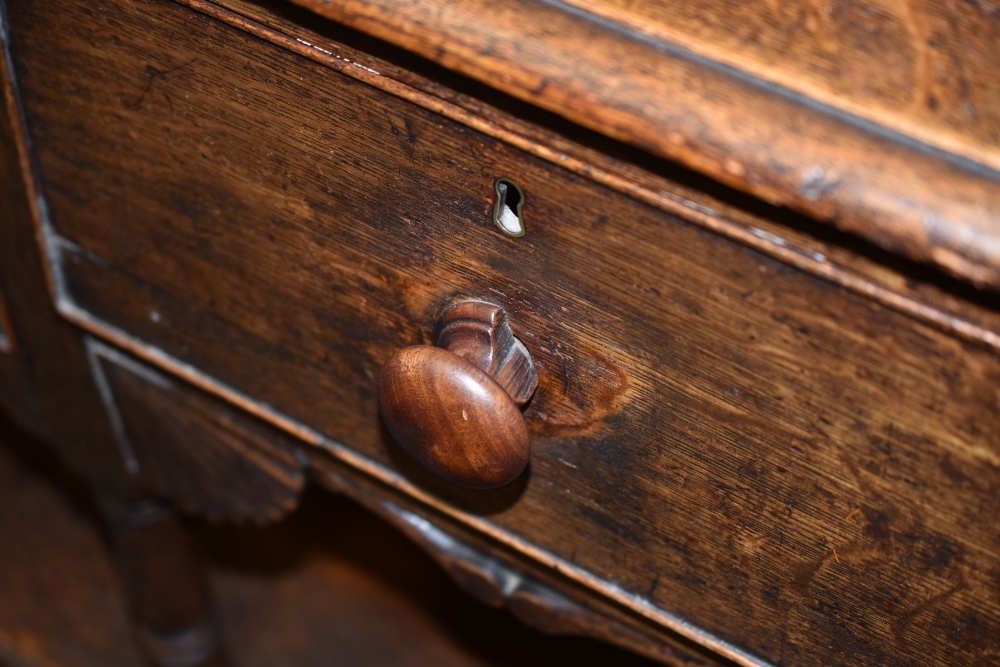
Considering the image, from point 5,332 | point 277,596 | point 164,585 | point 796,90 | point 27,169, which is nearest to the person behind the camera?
point 796,90

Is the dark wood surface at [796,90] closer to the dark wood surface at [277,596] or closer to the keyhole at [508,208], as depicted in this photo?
the keyhole at [508,208]

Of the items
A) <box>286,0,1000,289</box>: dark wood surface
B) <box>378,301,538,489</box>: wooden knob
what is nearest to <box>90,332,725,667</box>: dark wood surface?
<box>378,301,538,489</box>: wooden knob

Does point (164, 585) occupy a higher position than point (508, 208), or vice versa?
point (508, 208)

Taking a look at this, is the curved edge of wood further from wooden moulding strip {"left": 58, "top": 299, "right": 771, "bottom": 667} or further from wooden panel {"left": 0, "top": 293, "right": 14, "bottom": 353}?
wooden panel {"left": 0, "top": 293, "right": 14, "bottom": 353}

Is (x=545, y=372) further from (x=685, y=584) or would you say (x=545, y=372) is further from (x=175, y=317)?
(x=175, y=317)

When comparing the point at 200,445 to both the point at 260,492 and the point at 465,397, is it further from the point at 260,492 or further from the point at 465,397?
the point at 465,397

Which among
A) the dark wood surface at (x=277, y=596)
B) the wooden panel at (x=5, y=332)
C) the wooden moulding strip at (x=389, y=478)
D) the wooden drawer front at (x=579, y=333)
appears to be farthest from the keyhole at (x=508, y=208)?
the dark wood surface at (x=277, y=596)

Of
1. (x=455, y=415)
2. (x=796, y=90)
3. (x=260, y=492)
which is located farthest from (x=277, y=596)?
(x=796, y=90)
